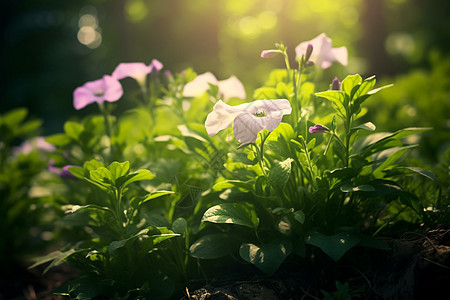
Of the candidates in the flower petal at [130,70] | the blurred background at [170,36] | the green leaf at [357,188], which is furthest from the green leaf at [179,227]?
the blurred background at [170,36]

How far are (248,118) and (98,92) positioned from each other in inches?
38.0

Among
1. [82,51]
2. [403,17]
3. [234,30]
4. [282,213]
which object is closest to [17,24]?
[82,51]

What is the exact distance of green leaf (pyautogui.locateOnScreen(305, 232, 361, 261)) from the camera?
3.61 ft

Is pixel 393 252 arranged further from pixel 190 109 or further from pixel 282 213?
pixel 190 109

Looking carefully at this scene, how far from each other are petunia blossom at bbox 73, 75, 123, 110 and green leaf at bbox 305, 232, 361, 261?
109 cm

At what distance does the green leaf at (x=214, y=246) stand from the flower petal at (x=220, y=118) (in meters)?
0.49

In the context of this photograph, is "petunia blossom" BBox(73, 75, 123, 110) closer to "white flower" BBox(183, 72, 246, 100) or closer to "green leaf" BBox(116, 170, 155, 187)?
"white flower" BBox(183, 72, 246, 100)

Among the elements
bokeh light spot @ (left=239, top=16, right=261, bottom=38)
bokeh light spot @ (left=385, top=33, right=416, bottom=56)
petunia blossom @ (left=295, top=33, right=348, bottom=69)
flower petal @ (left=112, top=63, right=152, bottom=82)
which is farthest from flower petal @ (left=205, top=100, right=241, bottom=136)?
bokeh light spot @ (left=239, top=16, right=261, bottom=38)

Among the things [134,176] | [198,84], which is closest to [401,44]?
[198,84]

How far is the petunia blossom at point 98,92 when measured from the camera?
1.66 metres

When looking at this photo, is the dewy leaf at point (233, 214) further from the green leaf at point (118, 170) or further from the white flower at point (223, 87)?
the white flower at point (223, 87)

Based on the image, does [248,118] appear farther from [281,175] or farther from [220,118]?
[281,175]

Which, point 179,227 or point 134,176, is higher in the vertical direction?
point 134,176

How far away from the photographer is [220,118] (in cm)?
111
